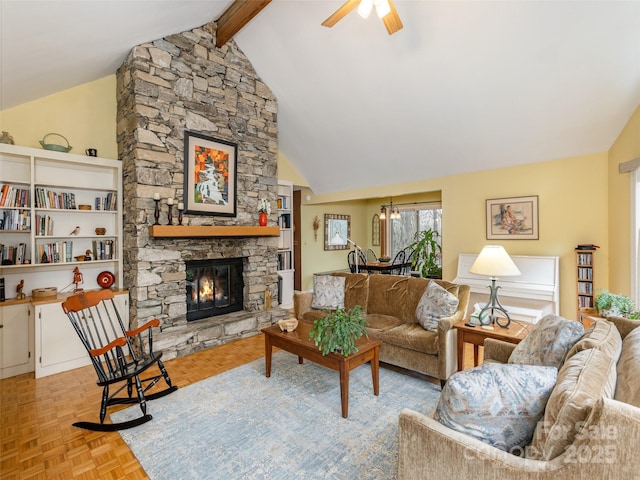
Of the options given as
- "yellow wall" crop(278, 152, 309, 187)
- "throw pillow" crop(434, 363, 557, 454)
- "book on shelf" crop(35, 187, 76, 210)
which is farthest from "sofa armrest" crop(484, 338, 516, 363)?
"yellow wall" crop(278, 152, 309, 187)

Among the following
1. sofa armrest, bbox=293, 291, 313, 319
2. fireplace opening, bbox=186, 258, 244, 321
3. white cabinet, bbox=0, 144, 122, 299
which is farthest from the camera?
fireplace opening, bbox=186, 258, 244, 321

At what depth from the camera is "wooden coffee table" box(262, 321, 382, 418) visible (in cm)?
241

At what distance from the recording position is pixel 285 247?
637 centimetres

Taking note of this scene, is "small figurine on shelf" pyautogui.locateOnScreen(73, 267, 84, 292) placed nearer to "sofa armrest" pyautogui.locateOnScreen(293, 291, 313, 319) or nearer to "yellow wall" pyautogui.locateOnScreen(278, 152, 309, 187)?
"sofa armrest" pyautogui.locateOnScreen(293, 291, 313, 319)

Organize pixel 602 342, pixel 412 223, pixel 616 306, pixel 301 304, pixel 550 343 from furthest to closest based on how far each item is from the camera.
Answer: pixel 412 223 < pixel 301 304 < pixel 616 306 < pixel 550 343 < pixel 602 342

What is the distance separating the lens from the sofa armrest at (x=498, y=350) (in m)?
2.28

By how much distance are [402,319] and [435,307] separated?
1.93 ft

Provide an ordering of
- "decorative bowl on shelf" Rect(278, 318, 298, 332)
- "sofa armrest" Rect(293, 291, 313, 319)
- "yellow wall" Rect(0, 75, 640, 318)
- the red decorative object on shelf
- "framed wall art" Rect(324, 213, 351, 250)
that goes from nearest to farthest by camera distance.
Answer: "decorative bowl on shelf" Rect(278, 318, 298, 332), "yellow wall" Rect(0, 75, 640, 318), the red decorative object on shelf, "sofa armrest" Rect(293, 291, 313, 319), "framed wall art" Rect(324, 213, 351, 250)

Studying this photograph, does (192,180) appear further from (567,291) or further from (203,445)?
(567,291)

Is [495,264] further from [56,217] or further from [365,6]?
[56,217]

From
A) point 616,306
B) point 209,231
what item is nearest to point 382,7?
point 209,231

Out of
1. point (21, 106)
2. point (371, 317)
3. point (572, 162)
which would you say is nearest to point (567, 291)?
point (572, 162)

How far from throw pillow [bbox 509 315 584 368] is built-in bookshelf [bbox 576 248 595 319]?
2.81 m

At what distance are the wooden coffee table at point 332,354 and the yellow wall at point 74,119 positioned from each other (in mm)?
3227
